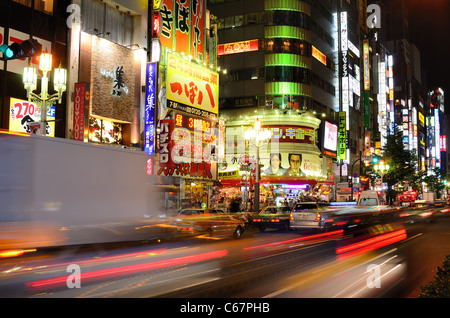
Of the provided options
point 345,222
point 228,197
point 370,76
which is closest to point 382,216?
point 345,222

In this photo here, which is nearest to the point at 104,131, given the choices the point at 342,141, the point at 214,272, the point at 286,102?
the point at 214,272

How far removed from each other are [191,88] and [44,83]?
17.1 m

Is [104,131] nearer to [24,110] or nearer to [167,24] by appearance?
[24,110]

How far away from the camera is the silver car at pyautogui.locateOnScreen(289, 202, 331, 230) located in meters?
26.4

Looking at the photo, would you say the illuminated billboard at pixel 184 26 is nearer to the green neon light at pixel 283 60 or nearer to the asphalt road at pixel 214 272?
the green neon light at pixel 283 60

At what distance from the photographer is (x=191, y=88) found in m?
37.7

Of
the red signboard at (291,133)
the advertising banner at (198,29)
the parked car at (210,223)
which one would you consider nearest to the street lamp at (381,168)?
the red signboard at (291,133)

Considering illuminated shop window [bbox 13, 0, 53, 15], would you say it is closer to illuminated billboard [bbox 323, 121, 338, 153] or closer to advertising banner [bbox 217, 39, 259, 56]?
advertising banner [bbox 217, 39, 259, 56]

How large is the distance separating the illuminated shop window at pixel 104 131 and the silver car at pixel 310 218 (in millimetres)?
13068

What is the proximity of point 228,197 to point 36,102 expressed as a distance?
2725 centimetres

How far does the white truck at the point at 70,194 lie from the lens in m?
10.7

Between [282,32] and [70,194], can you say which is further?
[282,32]

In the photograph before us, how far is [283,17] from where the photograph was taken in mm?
A: 55656
